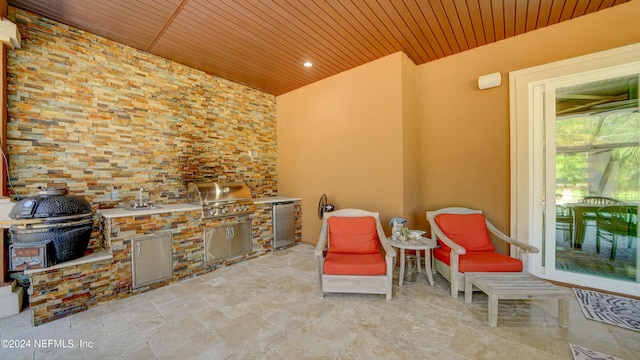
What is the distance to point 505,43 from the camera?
11.3 feet

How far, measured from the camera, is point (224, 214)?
391cm

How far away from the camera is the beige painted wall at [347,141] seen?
3812 mm

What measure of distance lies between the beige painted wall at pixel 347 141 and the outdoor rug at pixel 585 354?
2.14m

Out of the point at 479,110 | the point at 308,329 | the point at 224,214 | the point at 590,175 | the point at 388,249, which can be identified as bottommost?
the point at 308,329

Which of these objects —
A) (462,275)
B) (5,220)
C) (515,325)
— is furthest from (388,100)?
(5,220)

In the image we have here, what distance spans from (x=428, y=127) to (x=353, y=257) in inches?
98.8

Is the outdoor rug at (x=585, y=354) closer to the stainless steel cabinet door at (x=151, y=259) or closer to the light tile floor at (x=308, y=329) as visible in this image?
the light tile floor at (x=308, y=329)

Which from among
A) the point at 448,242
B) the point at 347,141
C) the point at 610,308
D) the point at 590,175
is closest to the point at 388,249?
the point at 448,242

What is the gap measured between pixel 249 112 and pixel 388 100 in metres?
2.80

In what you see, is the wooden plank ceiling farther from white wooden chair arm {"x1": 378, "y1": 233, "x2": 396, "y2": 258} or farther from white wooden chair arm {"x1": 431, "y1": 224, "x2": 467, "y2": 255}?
white wooden chair arm {"x1": 378, "y1": 233, "x2": 396, "y2": 258}

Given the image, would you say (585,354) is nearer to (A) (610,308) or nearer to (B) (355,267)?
(A) (610,308)

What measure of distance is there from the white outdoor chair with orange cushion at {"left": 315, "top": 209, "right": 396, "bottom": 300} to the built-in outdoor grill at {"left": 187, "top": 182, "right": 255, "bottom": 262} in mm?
1507

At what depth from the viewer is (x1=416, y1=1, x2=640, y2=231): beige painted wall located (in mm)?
2953

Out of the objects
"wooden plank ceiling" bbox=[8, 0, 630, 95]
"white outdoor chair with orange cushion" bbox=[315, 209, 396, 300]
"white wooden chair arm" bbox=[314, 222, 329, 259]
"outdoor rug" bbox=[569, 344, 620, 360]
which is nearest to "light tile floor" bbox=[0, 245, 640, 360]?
"outdoor rug" bbox=[569, 344, 620, 360]
